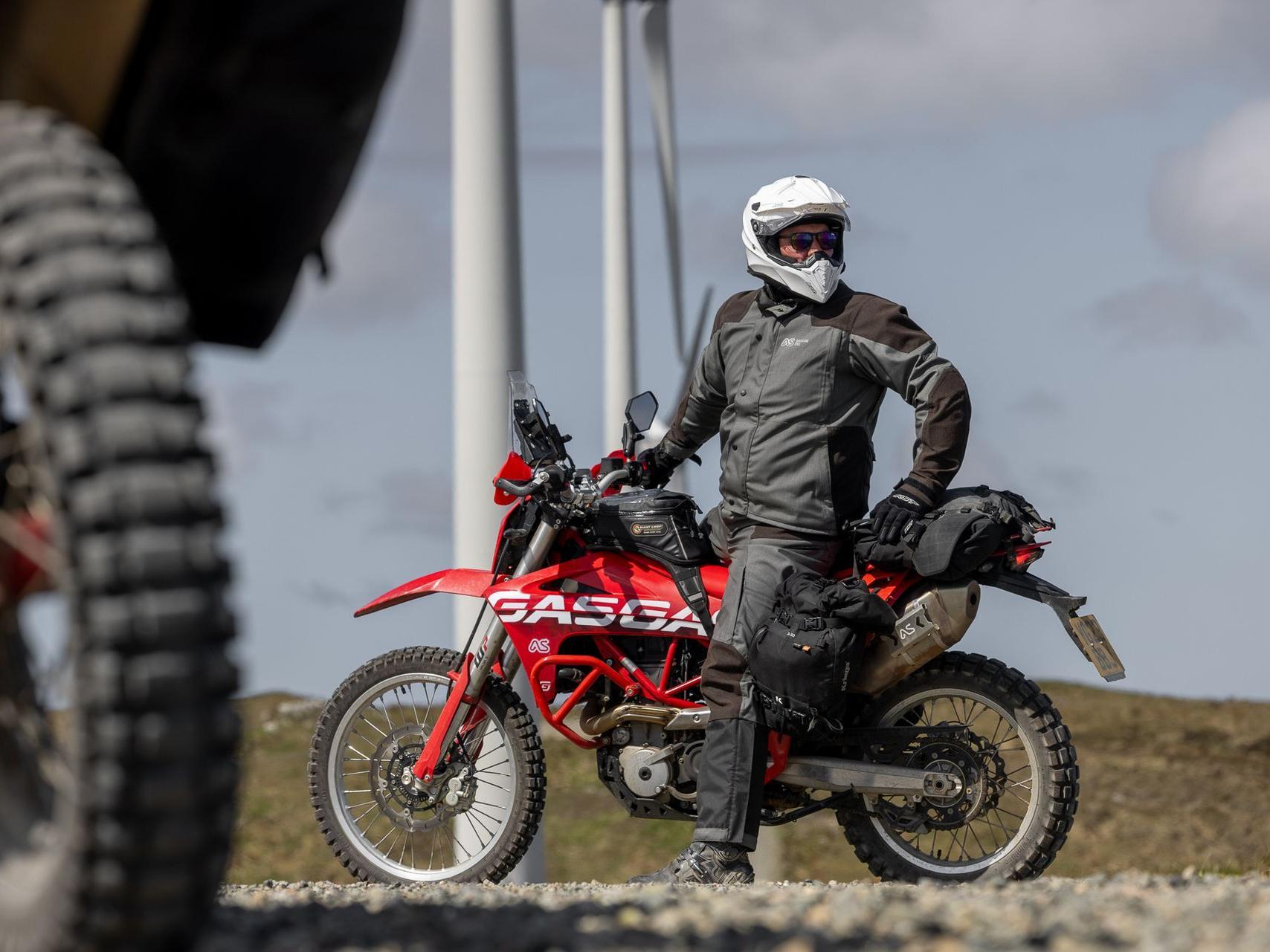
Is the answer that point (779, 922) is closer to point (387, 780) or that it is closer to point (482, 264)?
point (387, 780)

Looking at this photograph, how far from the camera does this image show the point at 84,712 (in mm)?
2330

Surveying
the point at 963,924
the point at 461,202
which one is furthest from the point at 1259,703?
the point at 963,924

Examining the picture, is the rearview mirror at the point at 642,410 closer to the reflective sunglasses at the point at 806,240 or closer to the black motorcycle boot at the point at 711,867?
the reflective sunglasses at the point at 806,240

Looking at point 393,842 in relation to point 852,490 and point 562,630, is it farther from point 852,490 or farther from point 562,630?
point 852,490

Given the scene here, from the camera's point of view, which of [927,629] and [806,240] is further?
[806,240]

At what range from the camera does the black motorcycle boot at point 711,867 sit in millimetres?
5742

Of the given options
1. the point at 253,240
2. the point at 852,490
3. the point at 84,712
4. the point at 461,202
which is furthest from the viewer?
the point at 461,202

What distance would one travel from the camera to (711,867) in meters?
5.78

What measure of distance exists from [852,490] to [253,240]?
3.32 metres

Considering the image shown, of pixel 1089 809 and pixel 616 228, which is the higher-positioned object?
pixel 616 228

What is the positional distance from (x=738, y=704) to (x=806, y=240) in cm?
177

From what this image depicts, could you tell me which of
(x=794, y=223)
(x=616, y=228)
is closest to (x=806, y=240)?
(x=794, y=223)

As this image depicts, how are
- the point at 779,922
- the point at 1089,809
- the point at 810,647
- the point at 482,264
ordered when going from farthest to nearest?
1. the point at 1089,809
2. the point at 482,264
3. the point at 810,647
4. the point at 779,922

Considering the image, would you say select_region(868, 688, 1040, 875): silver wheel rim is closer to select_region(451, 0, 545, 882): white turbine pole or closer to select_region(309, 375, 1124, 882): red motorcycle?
select_region(309, 375, 1124, 882): red motorcycle
